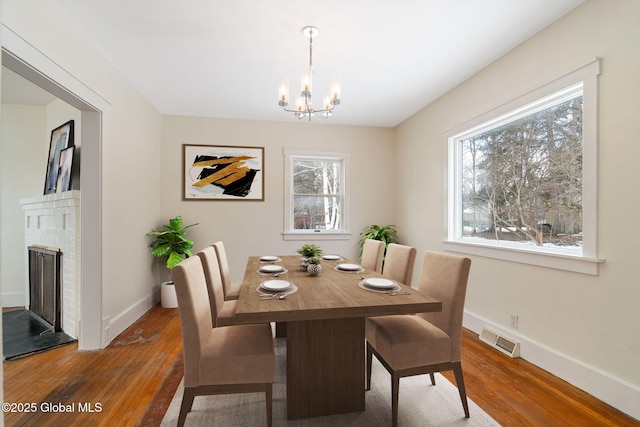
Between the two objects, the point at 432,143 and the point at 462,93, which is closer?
the point at 462,93

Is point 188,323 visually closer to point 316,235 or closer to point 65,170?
point 65,170

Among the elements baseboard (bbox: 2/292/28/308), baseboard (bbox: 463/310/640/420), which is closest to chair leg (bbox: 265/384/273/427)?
baseboard (bbox: 463/310/640/420)

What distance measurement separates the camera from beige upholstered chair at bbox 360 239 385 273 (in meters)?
2.87

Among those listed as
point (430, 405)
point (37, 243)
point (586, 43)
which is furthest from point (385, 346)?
point (37, 243)

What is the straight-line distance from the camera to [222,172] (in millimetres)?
4387

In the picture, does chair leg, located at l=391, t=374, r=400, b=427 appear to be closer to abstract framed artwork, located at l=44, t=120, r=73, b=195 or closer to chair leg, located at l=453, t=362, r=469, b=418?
chair leg, located at l=453, t=362, r=469, b=418

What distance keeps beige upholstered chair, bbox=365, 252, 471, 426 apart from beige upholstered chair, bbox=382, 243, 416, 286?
0.42 m

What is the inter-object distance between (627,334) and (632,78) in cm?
155

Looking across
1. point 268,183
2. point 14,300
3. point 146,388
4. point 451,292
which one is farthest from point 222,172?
point 451,292

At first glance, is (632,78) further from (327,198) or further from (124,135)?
(124,135)

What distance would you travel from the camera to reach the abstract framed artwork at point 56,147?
10.5 ft

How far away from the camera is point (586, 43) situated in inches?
81.1

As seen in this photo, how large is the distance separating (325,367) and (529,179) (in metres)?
2.32

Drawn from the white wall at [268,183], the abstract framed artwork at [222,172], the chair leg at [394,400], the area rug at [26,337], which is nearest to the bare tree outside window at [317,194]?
the white wall at [268,183]
